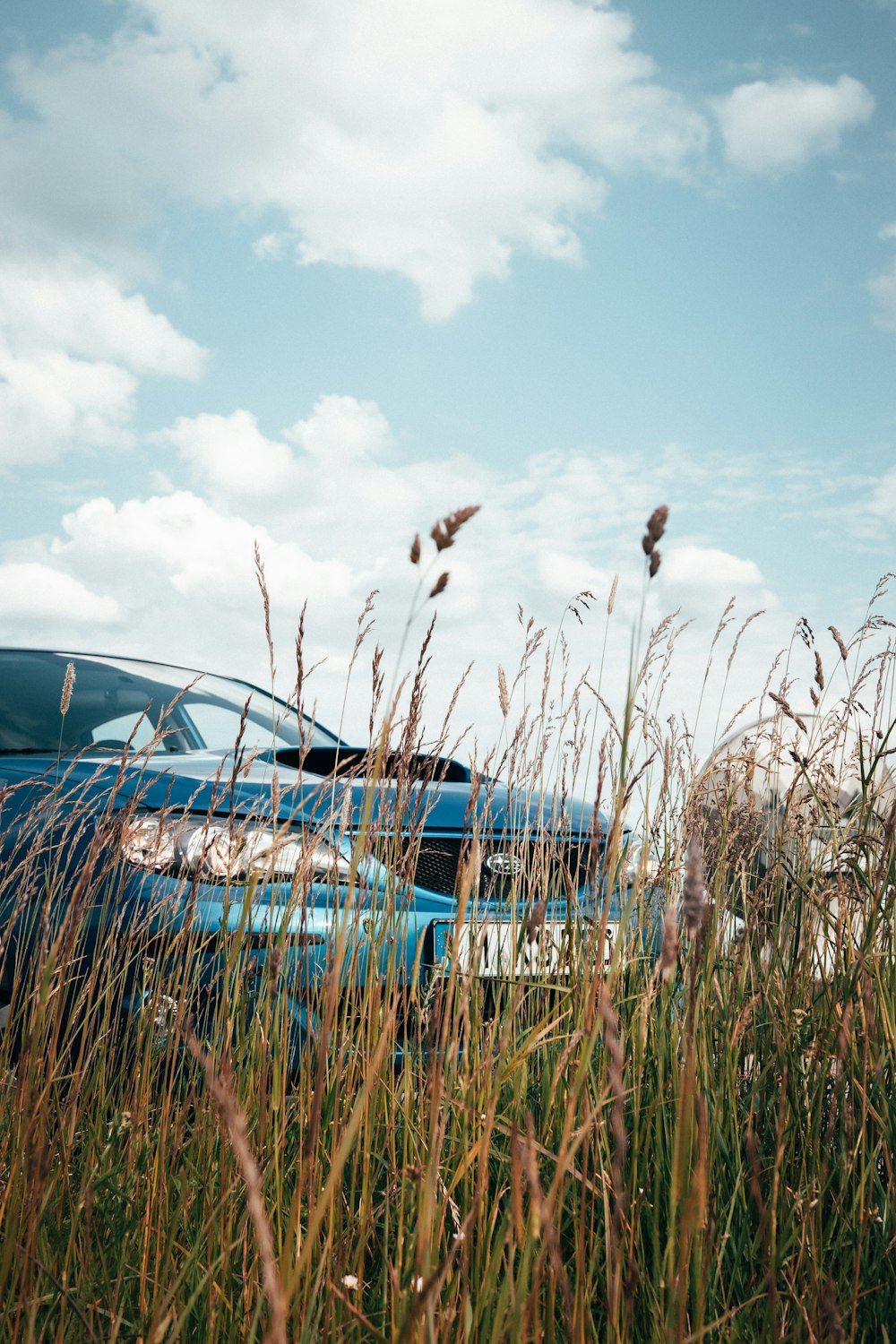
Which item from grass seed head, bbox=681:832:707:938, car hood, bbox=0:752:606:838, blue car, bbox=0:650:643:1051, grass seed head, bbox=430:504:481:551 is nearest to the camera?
grass seed head, bbox=681:832:707:938

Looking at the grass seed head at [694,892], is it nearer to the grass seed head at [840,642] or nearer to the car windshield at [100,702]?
the grass seed head at [840,642]

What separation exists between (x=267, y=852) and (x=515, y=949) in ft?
1.89

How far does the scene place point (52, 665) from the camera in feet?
13.8

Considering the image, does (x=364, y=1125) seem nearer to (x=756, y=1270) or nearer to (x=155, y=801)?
(x=756, y=1270)

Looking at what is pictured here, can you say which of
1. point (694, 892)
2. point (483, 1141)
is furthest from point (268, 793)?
point (694, 892)

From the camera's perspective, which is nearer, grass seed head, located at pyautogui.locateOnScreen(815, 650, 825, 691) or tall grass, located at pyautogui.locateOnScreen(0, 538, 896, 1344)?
tall grass, located at pyautogui.locateOnScreen(0, 538, 896, 1344)

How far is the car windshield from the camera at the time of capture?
3.76 m

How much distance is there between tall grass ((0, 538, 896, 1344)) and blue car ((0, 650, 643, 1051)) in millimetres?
45

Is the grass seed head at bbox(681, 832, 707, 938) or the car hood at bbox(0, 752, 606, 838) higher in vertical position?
the grass seed head at bbox(681, 832, 707, 938)

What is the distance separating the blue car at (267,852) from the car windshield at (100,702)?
12 mm

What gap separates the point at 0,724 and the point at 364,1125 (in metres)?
2.80

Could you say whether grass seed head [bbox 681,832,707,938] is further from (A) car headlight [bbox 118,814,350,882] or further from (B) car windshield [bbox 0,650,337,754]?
(B) car windshield [bbox 0,650,337,754]

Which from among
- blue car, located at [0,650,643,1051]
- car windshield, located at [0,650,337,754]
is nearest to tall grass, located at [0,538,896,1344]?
blue car, located at [0,650,643,1051]

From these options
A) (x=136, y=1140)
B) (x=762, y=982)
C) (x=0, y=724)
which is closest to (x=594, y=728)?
(x=762, y=982)
